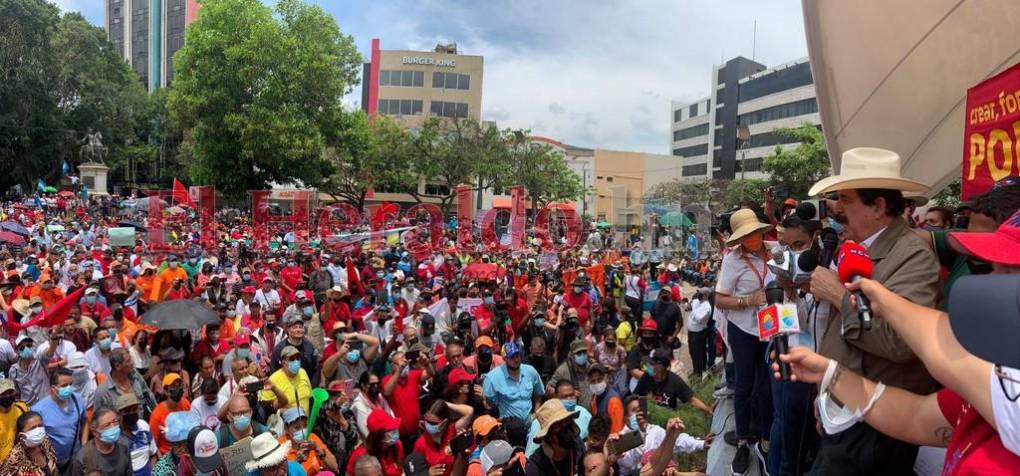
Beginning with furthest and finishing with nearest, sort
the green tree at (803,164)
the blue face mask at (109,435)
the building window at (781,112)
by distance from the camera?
the building window at (781,112), the green tree at (803,164), the blue face mask at (109,435)

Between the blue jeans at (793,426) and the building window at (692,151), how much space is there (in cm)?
6954

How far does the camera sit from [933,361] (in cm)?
148

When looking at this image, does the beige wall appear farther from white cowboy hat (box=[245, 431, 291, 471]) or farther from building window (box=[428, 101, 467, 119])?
white cowboy hat (box=[245, 431, 291, 471])

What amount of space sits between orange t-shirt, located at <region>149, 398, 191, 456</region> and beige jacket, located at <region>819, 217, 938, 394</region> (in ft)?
17.4

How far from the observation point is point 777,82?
55.8m

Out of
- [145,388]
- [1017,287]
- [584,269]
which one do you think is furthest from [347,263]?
[1017,287]

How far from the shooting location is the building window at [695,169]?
229 ft

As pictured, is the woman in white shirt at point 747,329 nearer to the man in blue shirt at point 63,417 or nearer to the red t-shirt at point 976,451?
the red t-shirt at point 976,451

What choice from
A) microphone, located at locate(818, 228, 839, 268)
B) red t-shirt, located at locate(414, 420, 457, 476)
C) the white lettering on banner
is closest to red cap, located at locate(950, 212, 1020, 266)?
microphone, located at locate(818, 228, 839, 268)

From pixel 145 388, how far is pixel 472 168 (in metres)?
33.9

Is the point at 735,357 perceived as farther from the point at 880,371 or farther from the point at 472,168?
the point at 472,168

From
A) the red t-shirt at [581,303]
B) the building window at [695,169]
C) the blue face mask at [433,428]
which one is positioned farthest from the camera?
the building window at [695,169]

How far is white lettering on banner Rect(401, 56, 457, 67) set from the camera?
56.8 meters

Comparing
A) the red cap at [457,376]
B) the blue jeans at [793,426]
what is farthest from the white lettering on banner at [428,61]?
the blue jeans at [793,426]
